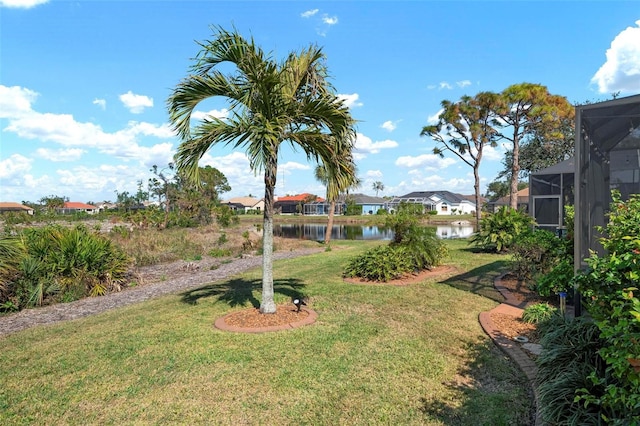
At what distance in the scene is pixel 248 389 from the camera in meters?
3.66

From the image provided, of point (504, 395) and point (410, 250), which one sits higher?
point (410, 250)

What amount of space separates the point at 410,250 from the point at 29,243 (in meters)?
9.18

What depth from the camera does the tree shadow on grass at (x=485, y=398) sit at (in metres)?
3.13

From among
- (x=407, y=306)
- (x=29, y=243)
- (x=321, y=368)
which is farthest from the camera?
(x=29, y=243)

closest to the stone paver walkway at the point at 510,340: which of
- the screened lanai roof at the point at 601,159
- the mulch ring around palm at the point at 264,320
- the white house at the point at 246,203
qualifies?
the screened lanai roof at the point at 601,159

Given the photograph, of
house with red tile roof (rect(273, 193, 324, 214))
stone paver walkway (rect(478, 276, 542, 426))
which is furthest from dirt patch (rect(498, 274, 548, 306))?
house with red tile roof (rect(273, 193, 324, 214))

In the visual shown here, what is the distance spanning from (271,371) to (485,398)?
2.10 m

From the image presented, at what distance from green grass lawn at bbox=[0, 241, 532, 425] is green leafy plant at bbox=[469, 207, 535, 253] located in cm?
704

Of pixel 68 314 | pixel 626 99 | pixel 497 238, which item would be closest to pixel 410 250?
pixel 497 238

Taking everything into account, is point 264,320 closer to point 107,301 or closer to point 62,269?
point 107,301

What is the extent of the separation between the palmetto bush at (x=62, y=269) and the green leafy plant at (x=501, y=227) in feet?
38.0

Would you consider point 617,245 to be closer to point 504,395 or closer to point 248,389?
point 504,395

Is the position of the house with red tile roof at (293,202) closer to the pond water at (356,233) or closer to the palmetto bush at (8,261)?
the pond water at (356,233)

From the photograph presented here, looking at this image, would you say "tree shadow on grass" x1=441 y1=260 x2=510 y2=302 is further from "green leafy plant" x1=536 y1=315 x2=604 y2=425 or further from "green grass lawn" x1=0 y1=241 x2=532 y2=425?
"green leafy plant" x1=536 y1=315 x2=604 y2=425
